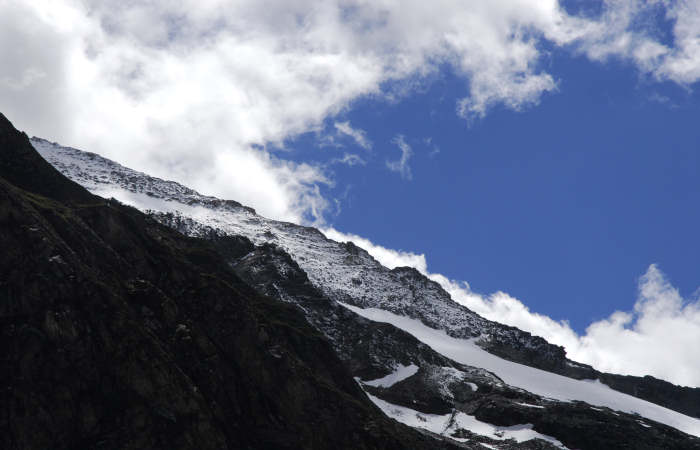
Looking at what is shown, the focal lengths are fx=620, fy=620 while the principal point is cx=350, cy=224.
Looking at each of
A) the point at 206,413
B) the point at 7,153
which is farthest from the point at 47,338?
the point at 7,153

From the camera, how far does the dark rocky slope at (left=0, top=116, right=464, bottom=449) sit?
43312mm

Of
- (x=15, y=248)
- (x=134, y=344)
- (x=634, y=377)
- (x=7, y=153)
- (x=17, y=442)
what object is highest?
(x=634, y=377)

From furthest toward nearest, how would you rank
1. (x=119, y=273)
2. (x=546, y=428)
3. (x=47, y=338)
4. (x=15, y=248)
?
1. (x=546, y=428)
2. (x=119, y=273)
3. (x=15, y=248)
4. (x=47, y=338)

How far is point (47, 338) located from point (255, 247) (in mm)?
141121

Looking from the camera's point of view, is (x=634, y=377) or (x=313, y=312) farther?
(x=634, y=377)

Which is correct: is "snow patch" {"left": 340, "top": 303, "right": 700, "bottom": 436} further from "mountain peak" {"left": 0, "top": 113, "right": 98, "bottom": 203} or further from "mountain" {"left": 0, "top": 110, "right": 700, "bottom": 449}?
"mountain peak" {"left": 0, "top": 113, "right": 98, "bottom": 203}

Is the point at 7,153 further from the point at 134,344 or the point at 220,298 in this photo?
the point at 134,344

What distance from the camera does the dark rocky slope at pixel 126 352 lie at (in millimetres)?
43312

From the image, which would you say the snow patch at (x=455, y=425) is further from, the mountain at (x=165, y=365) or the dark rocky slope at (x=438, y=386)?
the dark rocky slope at (x=438, y=386)

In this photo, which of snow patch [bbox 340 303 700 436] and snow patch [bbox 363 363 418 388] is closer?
snow patch [bbox 363 363 418 388]

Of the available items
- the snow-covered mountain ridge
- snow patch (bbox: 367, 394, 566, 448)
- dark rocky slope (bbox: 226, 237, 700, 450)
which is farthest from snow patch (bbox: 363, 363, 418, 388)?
snow patch (bbox: 367, 394, 566, 448)

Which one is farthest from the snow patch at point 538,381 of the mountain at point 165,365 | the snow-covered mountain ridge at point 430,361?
the mountain at point 165,365

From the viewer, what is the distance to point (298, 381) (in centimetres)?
6700

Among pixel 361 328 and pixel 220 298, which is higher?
pixel 361 328
